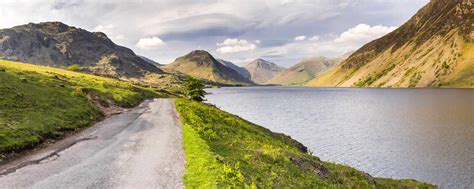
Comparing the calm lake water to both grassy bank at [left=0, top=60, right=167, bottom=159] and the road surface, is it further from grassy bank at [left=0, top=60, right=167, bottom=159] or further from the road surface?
grassy bank at [left=0, top=60, right=167, bottom=159]

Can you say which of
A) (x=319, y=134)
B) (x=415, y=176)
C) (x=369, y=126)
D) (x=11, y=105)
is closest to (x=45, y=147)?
(x=11, y=105)

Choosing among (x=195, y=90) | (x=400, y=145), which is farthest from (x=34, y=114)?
(x=195, y=90)

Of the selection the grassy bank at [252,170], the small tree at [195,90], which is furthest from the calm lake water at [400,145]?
the small tree at [195,90]

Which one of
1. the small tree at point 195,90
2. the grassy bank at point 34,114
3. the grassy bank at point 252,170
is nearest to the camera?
the grassy bank at point 252,170

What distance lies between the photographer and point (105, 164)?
18.9m

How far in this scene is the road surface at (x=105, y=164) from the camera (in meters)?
15.7

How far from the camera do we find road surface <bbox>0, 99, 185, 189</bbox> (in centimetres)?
1569

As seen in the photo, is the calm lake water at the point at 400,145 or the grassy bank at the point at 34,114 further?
the calm lake water at the point at 400,145

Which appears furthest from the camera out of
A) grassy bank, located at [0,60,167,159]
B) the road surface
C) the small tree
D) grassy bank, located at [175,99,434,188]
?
the small tree

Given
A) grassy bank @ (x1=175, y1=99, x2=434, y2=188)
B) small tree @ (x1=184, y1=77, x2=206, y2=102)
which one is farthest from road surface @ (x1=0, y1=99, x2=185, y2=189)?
small tree @ (x1=184, y1=77, x2=206, y2=102)

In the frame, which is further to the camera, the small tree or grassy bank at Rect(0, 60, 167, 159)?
the small tree

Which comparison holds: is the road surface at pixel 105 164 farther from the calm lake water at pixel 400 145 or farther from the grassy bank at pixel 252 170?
the calm lake water at pixel 400 145

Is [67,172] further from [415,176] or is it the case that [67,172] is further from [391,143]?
[391,143]

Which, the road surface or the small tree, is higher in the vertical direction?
the small tree
